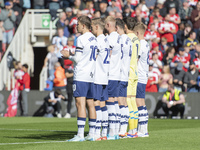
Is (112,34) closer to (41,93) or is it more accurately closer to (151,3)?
(41,93)

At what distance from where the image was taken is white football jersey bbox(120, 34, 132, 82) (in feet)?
40.7

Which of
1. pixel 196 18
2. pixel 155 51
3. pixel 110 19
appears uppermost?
pixel 196 18

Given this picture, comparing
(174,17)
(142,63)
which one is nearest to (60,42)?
(174,17)

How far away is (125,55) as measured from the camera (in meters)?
12.5

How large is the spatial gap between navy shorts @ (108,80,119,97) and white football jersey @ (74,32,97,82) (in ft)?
2.99

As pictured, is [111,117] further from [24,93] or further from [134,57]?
[24,93]

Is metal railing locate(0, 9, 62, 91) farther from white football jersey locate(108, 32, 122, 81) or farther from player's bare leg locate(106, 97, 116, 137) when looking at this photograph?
player's bare leg locate(106, 97, 116, 137)

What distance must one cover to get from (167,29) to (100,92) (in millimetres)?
14862

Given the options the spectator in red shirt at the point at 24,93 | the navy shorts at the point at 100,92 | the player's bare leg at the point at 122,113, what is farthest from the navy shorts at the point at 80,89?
the spectator in red shirt at the point at 24,93

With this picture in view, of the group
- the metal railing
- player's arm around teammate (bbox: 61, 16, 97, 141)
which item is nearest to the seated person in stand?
the metal railing

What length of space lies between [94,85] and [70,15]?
15765 mm

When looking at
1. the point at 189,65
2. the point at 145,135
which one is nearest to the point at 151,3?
the point at 189,65

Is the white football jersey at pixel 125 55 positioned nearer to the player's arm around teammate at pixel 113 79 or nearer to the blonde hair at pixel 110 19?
the player's arm around teammate at pixel 113 79

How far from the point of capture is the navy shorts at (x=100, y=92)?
11.6 m
